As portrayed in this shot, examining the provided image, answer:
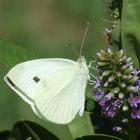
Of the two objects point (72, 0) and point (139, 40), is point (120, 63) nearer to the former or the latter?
point (139, 40)

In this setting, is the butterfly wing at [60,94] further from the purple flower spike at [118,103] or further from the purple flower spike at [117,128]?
the purple flower spike at [118,103]

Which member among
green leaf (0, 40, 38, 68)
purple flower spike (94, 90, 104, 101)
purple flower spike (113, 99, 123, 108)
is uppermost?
green leaf (0, 40, 38, 68)

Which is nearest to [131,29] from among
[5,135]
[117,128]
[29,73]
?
[117,128]

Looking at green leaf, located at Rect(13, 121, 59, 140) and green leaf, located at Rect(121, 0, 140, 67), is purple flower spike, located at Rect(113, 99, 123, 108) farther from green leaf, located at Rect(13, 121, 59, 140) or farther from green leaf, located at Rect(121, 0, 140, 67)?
green leaf, located at Rect(13, 121, 59, 140)

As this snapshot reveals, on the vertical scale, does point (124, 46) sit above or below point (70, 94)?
above

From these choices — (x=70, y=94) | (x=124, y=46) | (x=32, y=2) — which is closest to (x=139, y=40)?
(x=124, y=46)

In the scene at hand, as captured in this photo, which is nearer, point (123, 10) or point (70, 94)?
point (123, 10)

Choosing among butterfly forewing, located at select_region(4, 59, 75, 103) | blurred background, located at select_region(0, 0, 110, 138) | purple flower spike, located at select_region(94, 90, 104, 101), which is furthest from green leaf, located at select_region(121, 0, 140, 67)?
blurred background, located at select_region(0, 0, 110, 138)
